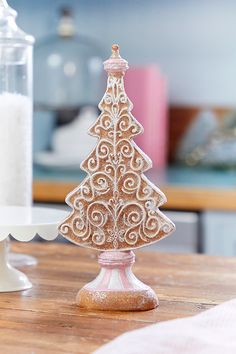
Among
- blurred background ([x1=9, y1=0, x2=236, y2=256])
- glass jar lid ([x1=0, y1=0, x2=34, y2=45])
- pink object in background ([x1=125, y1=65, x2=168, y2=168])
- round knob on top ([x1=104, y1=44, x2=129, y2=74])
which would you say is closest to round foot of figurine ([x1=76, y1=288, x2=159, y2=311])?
round knob on top ([x1=104, y1=44, x2=129, y2=74])

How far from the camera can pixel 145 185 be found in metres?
1.22

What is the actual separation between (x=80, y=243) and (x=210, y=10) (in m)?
2.11

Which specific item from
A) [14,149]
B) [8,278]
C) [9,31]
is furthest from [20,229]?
[9,31]

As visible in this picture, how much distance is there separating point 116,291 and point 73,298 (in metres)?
0.10

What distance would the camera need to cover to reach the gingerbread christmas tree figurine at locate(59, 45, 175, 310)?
1224 mm

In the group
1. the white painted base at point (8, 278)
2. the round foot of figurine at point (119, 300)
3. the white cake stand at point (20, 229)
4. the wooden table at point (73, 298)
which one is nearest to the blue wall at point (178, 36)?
the wooden table at point (73, 298)

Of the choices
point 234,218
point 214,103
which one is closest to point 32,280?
point 234,218

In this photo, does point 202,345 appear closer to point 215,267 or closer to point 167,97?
point 215,267

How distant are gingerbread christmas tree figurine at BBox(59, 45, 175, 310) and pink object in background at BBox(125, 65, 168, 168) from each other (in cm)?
185

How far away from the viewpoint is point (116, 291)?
123 centimetres

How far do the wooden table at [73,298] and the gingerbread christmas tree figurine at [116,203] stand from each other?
62 mm

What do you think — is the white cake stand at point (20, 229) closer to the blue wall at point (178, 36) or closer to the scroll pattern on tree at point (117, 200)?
the scroll pattern on tree at point (117, 200)

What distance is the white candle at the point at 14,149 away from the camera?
60.0 inches

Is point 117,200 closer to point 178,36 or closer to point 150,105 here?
point 150,105
